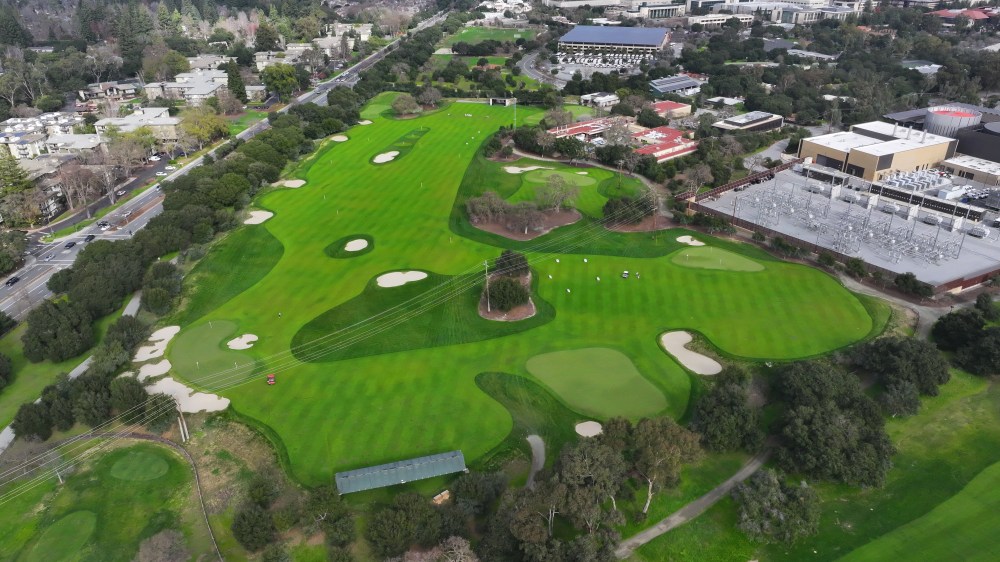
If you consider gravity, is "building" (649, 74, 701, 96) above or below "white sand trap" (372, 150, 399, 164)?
above

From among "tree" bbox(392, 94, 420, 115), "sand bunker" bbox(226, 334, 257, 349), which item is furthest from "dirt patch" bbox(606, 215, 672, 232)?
"tree" bbox(392, 94, 420, 115)

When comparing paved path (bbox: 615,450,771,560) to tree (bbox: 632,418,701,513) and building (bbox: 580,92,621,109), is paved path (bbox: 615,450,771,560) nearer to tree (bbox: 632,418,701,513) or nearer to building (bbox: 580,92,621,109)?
tree (bbox: 632,418,701,513)

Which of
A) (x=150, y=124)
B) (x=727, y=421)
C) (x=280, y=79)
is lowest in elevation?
(x=727, y=421)

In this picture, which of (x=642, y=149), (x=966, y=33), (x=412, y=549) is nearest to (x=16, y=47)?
(x=642, y=149)

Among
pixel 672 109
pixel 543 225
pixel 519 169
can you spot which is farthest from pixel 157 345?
pixel 672 109

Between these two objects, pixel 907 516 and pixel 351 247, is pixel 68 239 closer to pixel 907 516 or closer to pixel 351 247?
pixel 351 247

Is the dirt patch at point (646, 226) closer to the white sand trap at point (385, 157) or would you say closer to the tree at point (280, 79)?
the white sand trap at point (385, 157)
